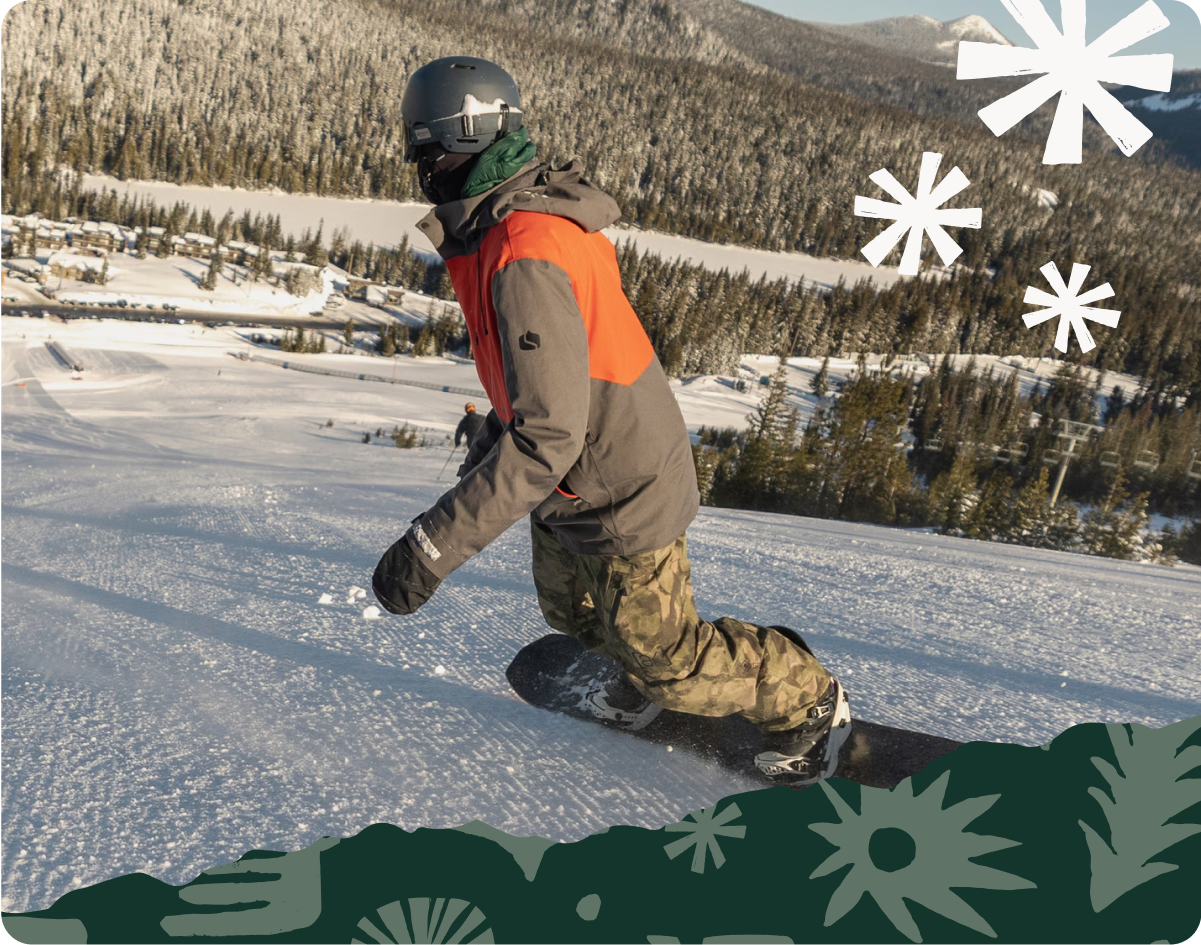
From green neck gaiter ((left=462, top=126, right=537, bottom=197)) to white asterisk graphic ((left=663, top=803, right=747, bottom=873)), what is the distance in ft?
4.13

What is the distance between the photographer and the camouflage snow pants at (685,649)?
62.7 inches

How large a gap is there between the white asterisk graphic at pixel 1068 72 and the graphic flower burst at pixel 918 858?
1.89 m

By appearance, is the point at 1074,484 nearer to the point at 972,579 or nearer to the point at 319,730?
the point at 972,579

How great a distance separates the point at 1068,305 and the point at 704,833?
2513mm

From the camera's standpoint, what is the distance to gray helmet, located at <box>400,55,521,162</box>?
1528mm

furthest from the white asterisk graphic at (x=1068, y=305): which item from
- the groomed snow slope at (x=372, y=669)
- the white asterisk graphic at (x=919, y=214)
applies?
the groomed snow slope at (x=372, y=669)

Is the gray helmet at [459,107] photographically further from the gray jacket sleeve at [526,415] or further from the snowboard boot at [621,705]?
the snowboard boot at [621,705]

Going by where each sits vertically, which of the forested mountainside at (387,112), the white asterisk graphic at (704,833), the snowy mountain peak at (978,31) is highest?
the forested mountainside at (387,112)

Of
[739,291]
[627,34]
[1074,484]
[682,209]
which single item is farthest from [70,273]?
[627,34]

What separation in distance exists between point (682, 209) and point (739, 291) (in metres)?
30.1

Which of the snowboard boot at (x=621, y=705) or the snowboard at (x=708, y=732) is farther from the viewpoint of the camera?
the snowboard boot at (x=621, y=705)
